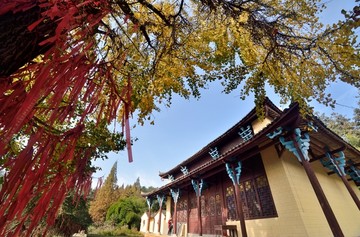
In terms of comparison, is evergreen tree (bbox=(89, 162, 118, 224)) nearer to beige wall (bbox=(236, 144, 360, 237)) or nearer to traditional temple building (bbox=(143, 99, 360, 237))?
traditional temple building (bbox=(143, 99, 360, 237))

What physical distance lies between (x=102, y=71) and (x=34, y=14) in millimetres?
609

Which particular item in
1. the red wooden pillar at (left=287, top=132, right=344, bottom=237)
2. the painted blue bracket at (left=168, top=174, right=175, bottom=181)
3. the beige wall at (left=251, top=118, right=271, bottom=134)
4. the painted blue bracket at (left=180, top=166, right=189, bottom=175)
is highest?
the painted blue bracket at (left=168, top=174, right=175, bottom=181)

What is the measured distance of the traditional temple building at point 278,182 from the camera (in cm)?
608

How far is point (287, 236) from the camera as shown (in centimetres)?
624

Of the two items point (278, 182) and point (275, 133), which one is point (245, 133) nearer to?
point (278, 182)

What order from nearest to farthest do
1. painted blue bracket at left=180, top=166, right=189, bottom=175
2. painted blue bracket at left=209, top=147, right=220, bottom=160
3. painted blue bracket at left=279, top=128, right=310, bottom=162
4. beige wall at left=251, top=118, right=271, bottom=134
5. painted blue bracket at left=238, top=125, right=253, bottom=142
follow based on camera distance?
1. painted blue bracket at left=279, top=128, right=310, bottom=162
2. beige wall at left=251, top=118, right=271, bottom=134
3. painted blue bracket at left=238, top=125, right=253, bottom=142
4. painted blue bracket at left=209, top=147, right=220, bottom=160
5. painted blue bracket at left=180, top=166, right=189, bottom=175

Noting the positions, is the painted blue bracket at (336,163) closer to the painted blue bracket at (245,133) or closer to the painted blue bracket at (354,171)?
the painted blue bracket at (354,171)

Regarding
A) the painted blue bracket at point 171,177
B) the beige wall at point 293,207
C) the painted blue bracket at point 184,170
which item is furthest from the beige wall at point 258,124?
the painted blue bracket at point 171,177

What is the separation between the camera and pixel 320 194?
192 inches

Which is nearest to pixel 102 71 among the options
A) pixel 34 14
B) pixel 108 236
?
pixel 34 14

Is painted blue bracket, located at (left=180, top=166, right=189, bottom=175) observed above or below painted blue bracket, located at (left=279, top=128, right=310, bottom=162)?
above

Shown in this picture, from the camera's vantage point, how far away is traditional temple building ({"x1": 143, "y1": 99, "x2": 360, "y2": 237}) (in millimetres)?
6082

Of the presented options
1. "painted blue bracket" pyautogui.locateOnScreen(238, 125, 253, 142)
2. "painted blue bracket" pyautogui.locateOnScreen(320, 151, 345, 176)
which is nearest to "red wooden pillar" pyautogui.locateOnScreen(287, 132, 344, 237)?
"painted blue bracket" pyautogui.locateOnScreen(320, 151, 345, 176)

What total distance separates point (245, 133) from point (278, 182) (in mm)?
3073
